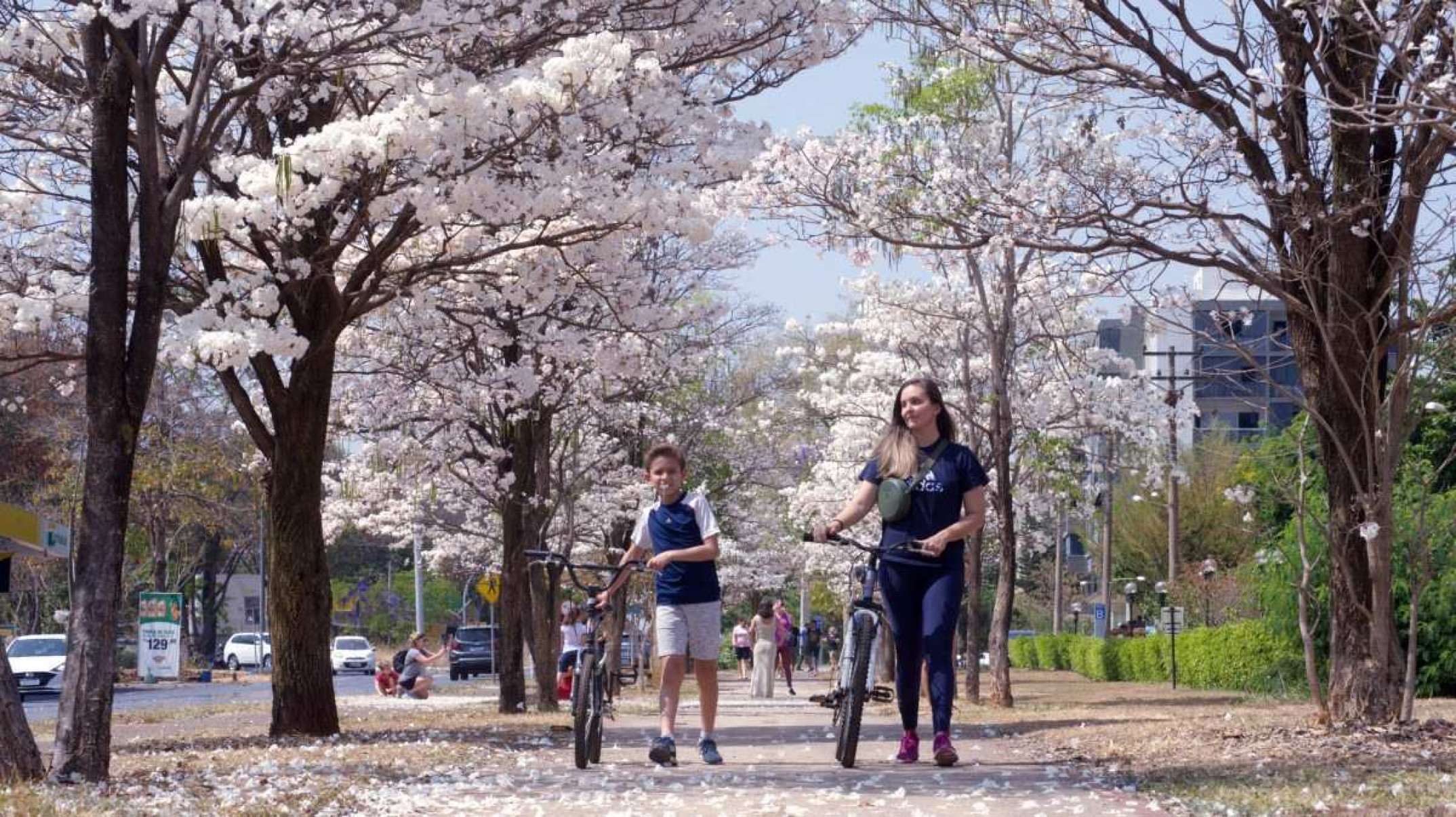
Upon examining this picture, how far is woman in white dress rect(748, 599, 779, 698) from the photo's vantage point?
104 feet

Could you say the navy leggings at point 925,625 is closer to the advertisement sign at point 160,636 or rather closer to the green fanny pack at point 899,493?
the green fanny pack at point 899,493

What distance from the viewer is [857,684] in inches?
367

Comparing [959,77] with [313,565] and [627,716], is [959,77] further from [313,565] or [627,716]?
[313,565]

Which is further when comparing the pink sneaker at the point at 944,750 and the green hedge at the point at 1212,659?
the green hedge at the point at 1212,659

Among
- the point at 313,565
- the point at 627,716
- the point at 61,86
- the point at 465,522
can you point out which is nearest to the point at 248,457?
the point at 465,522

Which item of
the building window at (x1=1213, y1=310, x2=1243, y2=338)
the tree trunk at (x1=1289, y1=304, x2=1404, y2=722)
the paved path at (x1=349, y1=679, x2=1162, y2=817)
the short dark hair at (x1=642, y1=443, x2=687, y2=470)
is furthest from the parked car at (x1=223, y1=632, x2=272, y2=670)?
the tree trunk at (x1=1289, y1=304, x2=1404, y2=722)

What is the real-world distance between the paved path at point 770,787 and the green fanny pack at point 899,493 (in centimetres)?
132

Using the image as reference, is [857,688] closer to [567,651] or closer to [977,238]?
[977,238]

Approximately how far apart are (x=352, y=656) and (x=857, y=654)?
59035mm

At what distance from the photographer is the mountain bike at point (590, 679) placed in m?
10.2

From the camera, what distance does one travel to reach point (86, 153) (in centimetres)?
1405

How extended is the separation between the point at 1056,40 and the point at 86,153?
287 inches

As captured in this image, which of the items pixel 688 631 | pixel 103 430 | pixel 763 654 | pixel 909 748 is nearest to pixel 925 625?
pixel 909 748

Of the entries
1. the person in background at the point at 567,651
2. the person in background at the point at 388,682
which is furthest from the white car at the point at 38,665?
the person in background at the point at 567,651
